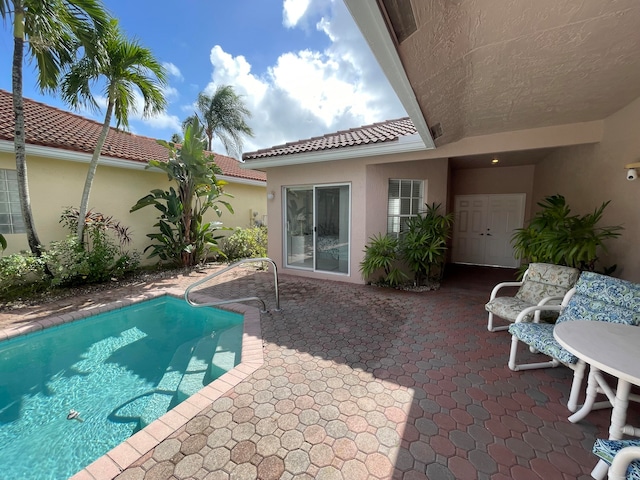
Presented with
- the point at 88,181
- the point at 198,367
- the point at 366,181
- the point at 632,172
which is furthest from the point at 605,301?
the point at 88,181

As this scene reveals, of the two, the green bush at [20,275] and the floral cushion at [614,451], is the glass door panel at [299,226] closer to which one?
the green bush at [20,275]

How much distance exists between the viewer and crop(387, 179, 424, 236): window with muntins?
7336 millimetres

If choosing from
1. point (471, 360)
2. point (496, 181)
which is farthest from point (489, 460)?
point (496, 181)

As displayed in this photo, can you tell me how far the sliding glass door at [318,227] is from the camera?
7.52m

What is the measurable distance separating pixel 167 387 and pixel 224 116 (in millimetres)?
21315

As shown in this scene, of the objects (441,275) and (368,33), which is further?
(441,275)

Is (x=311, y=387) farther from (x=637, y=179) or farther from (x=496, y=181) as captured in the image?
(x=496, y=181)

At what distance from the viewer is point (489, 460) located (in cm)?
213

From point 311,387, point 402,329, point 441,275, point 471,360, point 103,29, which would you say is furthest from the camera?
point 441,275

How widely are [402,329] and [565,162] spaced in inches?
235

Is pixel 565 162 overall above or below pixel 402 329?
above

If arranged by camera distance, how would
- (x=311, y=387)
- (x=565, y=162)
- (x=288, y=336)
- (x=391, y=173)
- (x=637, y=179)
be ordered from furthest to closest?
(x=391, y=173), (x=565, y=162), (x=288, y=336), (x=637, y=179), (x=311, y=387)

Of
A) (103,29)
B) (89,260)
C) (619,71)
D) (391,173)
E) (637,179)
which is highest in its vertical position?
(103,29)

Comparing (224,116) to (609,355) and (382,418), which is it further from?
(609,355)
